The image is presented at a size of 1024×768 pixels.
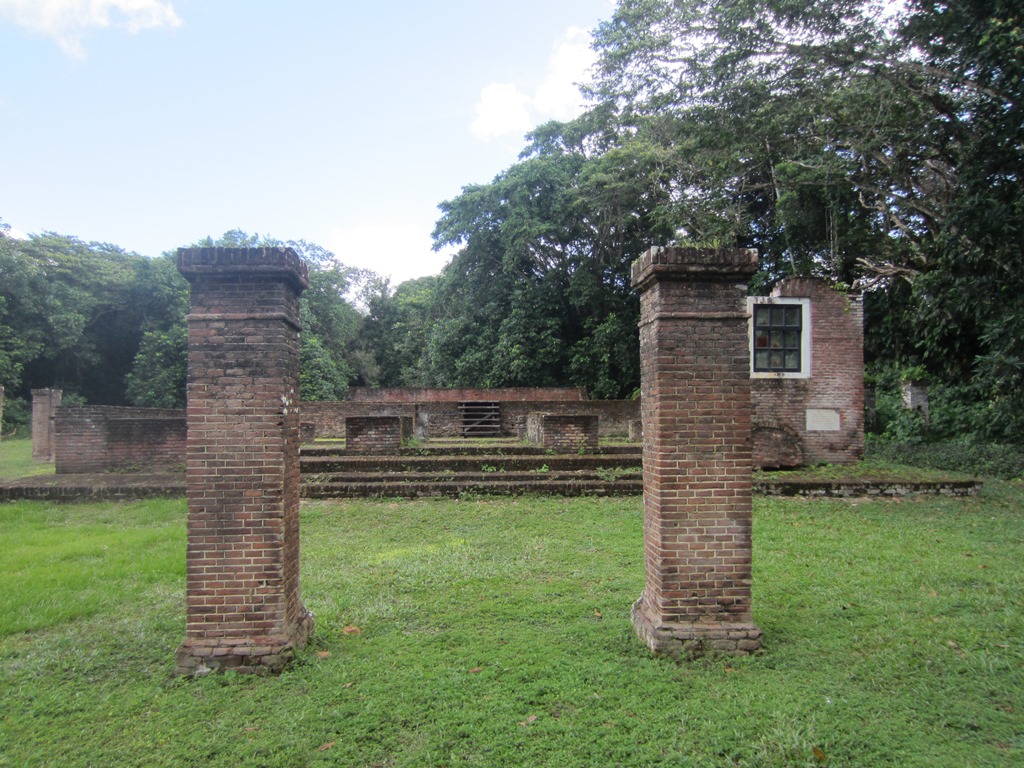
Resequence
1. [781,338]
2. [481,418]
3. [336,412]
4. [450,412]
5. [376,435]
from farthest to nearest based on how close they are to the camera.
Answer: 1. [450,412]
2. [336,412]
3. [481,418]
4. [781,338]
5. [376,435]

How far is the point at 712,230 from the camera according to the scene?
55.7 ft

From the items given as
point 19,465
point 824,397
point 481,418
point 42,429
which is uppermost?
point 824,397

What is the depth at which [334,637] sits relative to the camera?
400 centimetres

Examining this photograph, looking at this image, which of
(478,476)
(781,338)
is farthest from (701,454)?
(781,338)

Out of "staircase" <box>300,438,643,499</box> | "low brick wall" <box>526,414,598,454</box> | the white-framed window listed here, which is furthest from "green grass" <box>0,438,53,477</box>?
the white-framed window

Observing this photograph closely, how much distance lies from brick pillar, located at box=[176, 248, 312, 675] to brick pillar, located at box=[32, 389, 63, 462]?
14247 mm

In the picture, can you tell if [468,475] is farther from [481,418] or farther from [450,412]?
[450,412]

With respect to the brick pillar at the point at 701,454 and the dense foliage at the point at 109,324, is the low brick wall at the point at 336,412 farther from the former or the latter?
the brick pillar at the point at 701,454

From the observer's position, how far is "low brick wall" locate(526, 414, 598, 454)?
37.3ft

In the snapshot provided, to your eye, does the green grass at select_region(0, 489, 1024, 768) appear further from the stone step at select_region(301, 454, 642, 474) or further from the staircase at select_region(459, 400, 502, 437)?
the staircase at select_region(459, 400, 502, 437)

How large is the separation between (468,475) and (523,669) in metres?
6.41

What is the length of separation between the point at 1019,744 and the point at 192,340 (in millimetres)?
4762

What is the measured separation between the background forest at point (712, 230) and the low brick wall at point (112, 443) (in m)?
Result: 10.4

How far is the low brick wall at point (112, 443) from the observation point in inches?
438
